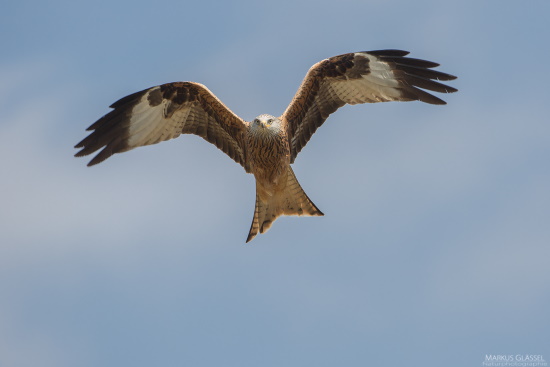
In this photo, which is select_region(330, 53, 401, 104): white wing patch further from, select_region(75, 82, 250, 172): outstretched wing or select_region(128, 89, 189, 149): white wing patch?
select_region(128, 89, 189, 149): white wing patch

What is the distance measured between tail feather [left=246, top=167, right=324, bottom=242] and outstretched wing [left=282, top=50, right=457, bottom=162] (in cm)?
60

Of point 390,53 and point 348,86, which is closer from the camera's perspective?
point 390,53

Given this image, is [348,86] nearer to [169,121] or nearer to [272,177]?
[272,177]

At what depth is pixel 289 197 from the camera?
39.2 ft

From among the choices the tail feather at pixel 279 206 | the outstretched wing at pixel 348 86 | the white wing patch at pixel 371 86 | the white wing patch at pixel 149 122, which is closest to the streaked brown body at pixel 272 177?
the tail feather at pixel 279 206

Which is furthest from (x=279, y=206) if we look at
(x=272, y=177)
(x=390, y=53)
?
(x=390, y=53)

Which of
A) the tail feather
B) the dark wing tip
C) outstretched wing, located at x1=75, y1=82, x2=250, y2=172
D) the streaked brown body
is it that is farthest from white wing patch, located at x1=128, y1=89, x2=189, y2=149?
the dark wing tip

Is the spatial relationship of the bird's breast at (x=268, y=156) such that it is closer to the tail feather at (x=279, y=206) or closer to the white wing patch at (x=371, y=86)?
the tail feather at (x=279, y=206)

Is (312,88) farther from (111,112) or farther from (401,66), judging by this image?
(111,112)

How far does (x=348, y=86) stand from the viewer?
39.7ft

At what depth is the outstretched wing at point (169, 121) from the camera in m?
12.0

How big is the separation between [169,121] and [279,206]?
222 cm

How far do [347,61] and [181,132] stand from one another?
9.33 ft

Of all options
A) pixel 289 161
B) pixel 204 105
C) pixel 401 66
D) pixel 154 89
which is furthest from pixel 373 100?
pixel 154 89
